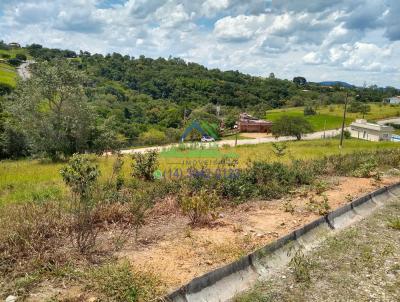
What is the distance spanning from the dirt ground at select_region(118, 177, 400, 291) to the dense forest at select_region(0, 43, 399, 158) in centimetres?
1741

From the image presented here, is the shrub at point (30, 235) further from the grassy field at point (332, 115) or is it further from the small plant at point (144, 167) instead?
the grassy field at point (332, 115)

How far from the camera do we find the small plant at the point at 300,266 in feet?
18.9

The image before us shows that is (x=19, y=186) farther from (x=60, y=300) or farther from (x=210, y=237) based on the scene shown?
(x=60, y=300)

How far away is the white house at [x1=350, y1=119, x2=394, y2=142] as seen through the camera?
231 ft

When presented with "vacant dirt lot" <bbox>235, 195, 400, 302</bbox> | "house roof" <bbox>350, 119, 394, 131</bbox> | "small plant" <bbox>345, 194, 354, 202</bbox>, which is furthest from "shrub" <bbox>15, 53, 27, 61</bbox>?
"vacant dirt lot" <bbox>235, 195, 400, 302</bbox>

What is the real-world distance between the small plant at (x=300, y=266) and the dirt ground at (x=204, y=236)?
0.55 metres

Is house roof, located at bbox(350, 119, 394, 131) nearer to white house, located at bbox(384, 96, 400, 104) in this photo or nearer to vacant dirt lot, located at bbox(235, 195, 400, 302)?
white house, located at bbox(384, 96, 400, 104)

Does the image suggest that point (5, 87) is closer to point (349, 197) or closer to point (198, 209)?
point (349, 197)

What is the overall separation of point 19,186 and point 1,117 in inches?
1235

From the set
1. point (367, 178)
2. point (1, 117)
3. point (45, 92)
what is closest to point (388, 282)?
point (367, 178)

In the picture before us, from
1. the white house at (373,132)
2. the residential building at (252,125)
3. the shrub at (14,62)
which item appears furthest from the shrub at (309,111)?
the shrub at (14,62)

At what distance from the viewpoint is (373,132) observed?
71250mm

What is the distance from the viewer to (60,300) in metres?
4.22

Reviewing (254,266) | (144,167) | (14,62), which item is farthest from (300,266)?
(14,62)
